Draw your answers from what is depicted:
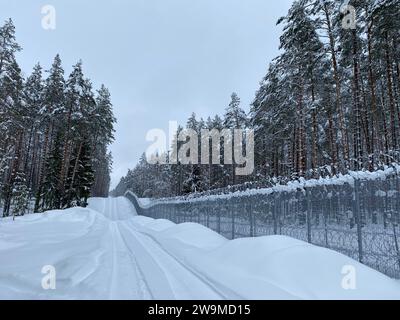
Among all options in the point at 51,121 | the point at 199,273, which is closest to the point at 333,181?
A: the point at 199,273

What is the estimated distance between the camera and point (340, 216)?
8.98 m

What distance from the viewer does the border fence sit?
7.53m

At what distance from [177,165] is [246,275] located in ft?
185

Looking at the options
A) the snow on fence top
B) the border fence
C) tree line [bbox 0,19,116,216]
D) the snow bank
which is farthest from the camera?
tree line [bbox 0,19,116,216]

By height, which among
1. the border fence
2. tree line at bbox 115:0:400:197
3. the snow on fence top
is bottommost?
the border fence

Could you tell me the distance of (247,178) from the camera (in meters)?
48.0

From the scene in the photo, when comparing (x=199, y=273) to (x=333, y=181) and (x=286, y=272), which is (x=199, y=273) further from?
(x=333, y=181)

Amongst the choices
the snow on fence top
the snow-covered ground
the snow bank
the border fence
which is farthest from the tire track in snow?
the snow on fence top

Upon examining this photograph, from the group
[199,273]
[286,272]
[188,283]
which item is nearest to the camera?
[286,272]

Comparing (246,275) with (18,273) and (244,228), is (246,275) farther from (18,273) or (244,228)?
(244,228)

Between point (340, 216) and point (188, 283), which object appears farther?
point (340, 216)

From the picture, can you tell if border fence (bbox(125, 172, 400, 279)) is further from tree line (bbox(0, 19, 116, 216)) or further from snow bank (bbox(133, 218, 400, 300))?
tree line (bbox(0, 19, 116, 216))

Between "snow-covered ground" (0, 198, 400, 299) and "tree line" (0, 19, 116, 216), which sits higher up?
"tree line" (0, 19, 116, 216)
